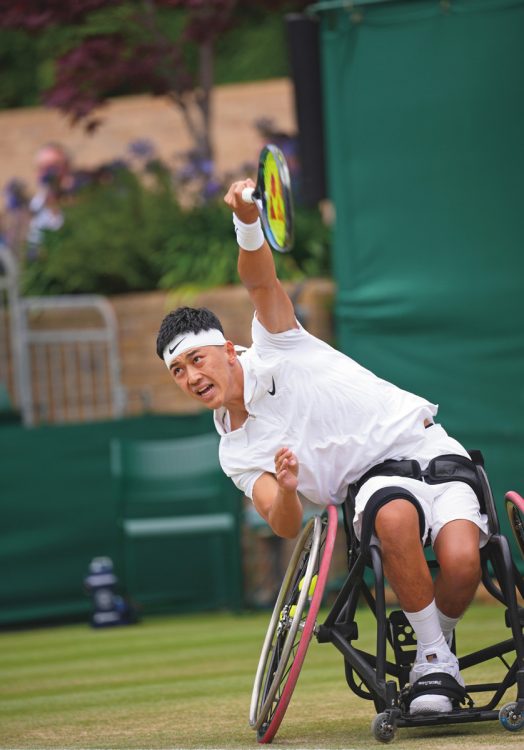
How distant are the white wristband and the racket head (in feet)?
0.10

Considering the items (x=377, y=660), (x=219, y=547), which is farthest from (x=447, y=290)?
(x=377, y=660)

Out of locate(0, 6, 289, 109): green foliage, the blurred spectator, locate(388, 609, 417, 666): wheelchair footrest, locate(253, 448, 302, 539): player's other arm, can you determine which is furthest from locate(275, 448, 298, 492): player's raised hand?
locate(0, 6, 289, 109): green foliage

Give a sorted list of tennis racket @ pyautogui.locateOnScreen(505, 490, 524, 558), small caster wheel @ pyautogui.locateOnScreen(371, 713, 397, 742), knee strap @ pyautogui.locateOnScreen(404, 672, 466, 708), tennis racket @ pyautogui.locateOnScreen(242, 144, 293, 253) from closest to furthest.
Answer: small caster wheel @ pyautogui.locateOnScreen(371, 713, 397, 742) < knee strap @ pyautogui.locateOnScreen(404, 672, 466, 708) < tennis racket @ pyautogui.locateOnScreen(505, 490, 524, 558) < tennis racket @ pyautogui.locateOnScreen(242, 144, 293, 253)

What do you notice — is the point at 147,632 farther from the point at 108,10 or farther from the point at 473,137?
the point at 108,10

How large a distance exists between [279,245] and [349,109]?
198 inches

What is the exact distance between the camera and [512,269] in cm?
990

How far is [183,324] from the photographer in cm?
552

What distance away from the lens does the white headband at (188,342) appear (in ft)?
18.0

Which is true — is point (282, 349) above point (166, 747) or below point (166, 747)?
above

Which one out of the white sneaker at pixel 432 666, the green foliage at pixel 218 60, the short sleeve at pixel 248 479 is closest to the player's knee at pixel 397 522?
the white sneaker at pixel 432 666

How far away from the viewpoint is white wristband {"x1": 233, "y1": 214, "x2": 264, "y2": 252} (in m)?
5.44

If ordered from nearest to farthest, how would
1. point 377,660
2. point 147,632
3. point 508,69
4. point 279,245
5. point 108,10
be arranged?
point 377,660
point 279,245
point 508,69
point 147,632
point 108,10

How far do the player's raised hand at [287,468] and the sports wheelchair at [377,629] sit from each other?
0.60 feet

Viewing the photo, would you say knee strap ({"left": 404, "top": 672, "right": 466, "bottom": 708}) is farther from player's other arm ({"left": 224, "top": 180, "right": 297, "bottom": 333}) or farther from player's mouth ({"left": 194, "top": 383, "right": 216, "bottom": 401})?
player's other arm ({"left": 224, "top": 180, "right": 297, "bottom": 333})
